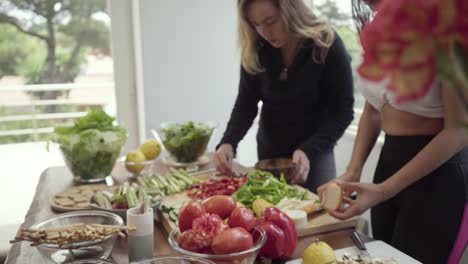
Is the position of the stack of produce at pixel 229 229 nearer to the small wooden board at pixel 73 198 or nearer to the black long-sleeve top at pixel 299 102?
the small wooden board at pixel 73 198

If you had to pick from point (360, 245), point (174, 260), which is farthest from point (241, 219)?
point (360, 245)

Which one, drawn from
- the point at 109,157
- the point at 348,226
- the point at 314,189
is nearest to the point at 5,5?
the point at 109,157

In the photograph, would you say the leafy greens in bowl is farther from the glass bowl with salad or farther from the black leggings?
the black leggings

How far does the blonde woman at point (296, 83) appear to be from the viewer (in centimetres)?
185

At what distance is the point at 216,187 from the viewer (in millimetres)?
1651

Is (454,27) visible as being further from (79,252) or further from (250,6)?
(250,6)

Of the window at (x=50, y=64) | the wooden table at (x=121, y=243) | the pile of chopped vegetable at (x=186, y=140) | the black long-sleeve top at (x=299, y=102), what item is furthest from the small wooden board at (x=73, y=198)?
the window at (x=50, y=64)

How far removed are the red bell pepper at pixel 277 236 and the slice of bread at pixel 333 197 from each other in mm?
204

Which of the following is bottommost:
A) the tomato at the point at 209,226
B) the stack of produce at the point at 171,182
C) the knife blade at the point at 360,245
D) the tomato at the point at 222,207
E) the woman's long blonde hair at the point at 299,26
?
the stack of produce at the point at 171,182

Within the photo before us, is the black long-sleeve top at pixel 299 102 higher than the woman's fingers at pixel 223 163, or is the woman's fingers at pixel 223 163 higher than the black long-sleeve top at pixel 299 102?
the black long-sleeve top at pixel 299 102

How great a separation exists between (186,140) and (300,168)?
0.54 m

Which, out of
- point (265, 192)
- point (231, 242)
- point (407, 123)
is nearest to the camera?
Result: point (231, 242)

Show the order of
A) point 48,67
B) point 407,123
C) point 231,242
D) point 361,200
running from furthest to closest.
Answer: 1. point 48,67
2. point 407,123
3. point 361,200
4. point 231,242

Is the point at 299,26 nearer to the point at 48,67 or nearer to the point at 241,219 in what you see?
the point at 241,219
